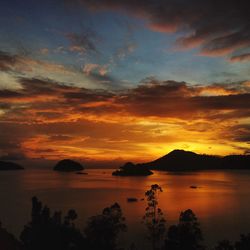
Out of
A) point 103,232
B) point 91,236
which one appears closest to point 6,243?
point 91,236

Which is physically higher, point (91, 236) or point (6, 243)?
point (91, 236)

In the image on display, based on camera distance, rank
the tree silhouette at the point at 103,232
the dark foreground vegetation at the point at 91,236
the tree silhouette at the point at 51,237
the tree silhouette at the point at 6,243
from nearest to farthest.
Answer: the tree silhouette at the point at 6,243 → the dark foreground vegetation at the point at 91,236 → the tree silhouette at the point at 103,232 → the tree silhouette at the point at 51,237

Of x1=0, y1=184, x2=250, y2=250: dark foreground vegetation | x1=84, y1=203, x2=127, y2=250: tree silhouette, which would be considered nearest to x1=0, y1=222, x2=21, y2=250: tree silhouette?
x1=0, y1=184, x2=250, y2=250: dark foreground vegetation

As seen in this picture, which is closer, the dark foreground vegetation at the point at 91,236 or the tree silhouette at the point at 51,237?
the dark foreground vegetation at the point at 91,236

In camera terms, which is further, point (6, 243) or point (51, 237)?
Result: point (51, 237)

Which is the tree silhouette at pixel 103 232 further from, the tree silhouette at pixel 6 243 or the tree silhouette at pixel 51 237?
the tree silhouette at pixel 6 243

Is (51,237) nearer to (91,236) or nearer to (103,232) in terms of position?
(91,236)

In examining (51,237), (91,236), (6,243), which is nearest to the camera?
(6,243)

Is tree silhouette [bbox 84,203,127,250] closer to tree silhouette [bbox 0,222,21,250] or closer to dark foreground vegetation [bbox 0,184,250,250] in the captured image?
dark foreground vegetation [bbox 0,184,250,250]

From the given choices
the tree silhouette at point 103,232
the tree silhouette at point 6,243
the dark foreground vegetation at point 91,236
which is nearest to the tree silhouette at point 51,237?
the dark foreground vegetation at point 91,236

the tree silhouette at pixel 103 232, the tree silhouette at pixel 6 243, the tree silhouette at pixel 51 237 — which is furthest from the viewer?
the tree silhouette at pixel 51 237

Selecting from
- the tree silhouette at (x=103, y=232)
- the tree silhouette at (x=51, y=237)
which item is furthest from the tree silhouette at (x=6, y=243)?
the tree silhouette at (x=103, y=232)

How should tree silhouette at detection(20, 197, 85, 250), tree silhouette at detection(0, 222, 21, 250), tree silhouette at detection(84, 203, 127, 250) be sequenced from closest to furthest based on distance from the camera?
tree silhouette at detection(0, 222, 21, 250), tree silhouette at detection(84, 203, 127, 250), tree silhouette at detection(20, 197, 85, 250)

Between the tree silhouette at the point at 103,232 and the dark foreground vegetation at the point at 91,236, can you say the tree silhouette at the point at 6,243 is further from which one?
the tree silhouette at the point at 103,232
